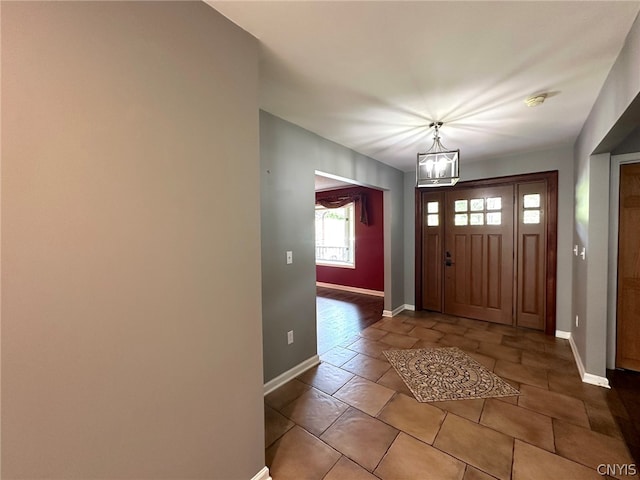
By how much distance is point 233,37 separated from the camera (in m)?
1.32

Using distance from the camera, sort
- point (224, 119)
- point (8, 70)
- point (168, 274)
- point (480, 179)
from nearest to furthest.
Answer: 1. point (8, 70)
2. point (168, 274)
3. point (224, 119)
4. point (480, 179)

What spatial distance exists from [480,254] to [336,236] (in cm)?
332

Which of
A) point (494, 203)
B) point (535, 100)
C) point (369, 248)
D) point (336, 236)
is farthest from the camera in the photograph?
point (336, 236)

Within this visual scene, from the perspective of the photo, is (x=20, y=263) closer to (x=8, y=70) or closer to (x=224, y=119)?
(x=8, y=70)

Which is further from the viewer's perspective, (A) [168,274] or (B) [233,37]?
(B) [233,37]

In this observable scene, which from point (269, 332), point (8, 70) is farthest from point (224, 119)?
point (269, 332)

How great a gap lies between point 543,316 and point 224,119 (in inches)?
174

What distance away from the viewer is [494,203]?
3885mm

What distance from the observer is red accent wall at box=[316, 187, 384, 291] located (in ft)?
18.2

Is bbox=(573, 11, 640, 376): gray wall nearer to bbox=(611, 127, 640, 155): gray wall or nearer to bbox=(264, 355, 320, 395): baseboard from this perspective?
bbox=(611, 127, 640, 155): gray wall

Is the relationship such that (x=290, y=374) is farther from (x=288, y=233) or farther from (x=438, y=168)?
(x=438, y=168)

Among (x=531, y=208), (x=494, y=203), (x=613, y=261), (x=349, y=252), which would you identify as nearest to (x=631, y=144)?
(x=613, y=261)

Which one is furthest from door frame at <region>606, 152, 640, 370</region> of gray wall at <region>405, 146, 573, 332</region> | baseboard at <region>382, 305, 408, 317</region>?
baseboard at <region>382, 305, 408, 317</region>

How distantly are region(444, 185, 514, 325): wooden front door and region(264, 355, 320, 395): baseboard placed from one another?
104 inches
